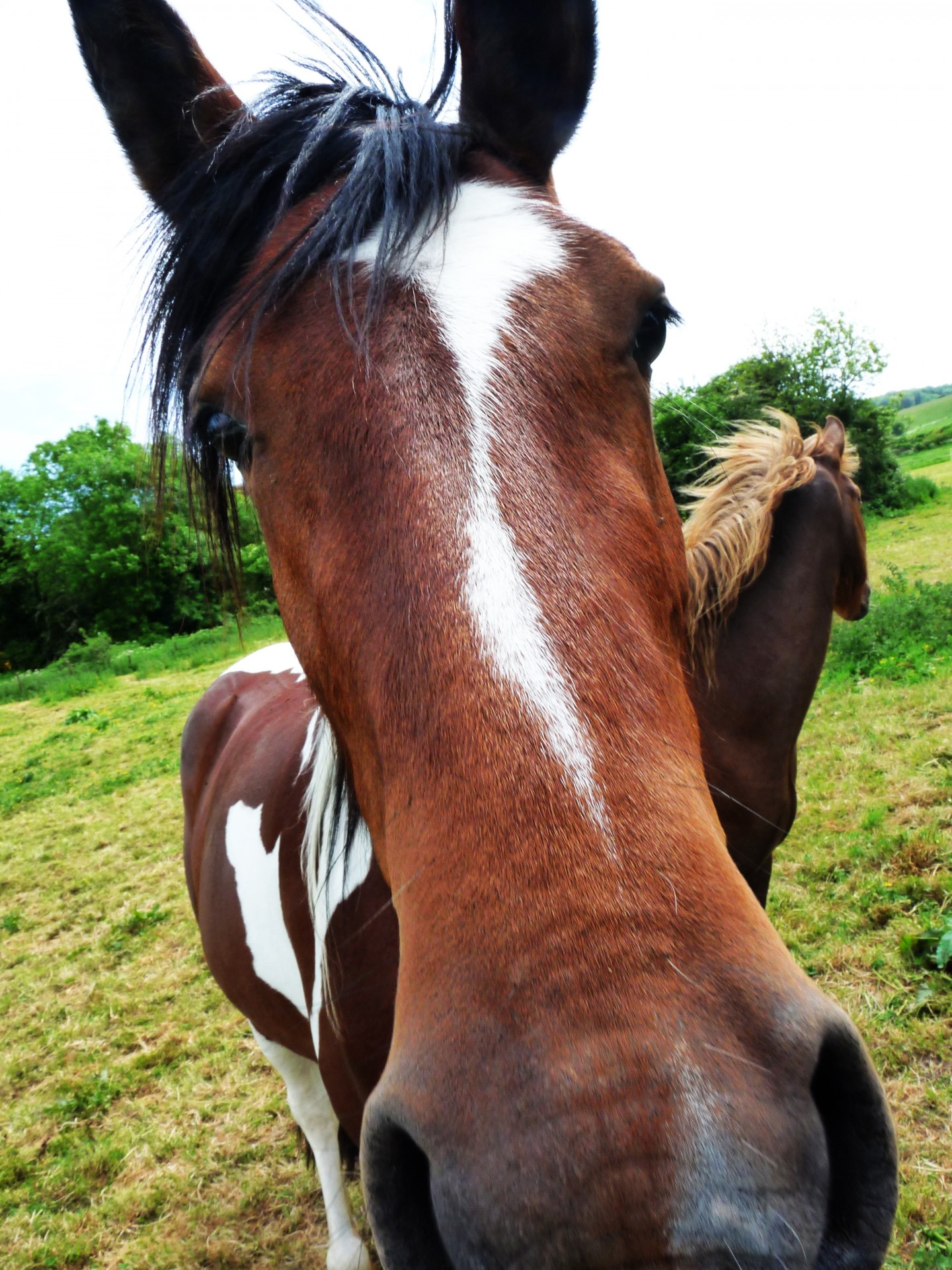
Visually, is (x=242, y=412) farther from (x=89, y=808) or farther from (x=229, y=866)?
(x=89, y=808)

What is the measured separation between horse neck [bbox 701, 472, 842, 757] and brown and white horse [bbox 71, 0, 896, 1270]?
4.77ft

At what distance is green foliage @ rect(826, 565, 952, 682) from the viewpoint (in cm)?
712

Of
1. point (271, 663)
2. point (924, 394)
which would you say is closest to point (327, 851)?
point (271, 663)

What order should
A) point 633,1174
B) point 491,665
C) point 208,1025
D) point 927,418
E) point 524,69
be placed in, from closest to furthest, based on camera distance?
point 633,1174, point 491,665, point 524,69, point 208,1025, point 927,418

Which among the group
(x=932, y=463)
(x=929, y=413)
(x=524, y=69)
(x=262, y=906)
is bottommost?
(x=262, y=906)

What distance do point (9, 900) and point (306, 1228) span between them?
474 cm

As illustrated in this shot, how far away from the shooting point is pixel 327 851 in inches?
68.7

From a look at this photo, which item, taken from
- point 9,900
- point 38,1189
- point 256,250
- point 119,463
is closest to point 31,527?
point 119,463

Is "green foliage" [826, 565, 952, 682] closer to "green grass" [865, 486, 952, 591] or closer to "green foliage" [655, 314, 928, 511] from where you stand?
"green grass" [865, 486, 952, 591]

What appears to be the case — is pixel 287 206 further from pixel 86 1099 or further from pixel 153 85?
pixel 86 1099

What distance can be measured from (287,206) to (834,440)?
2867 millimetres

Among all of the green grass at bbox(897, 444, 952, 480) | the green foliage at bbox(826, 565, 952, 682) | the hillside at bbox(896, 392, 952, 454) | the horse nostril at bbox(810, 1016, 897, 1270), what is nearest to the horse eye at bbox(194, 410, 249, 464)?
the horse nostril at bbox(810, 1016, 897, 1270)

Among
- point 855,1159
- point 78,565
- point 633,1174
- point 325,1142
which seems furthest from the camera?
point 78,565

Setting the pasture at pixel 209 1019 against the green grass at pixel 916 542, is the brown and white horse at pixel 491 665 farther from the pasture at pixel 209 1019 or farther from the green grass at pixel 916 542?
the green grass at pixel 916 542
